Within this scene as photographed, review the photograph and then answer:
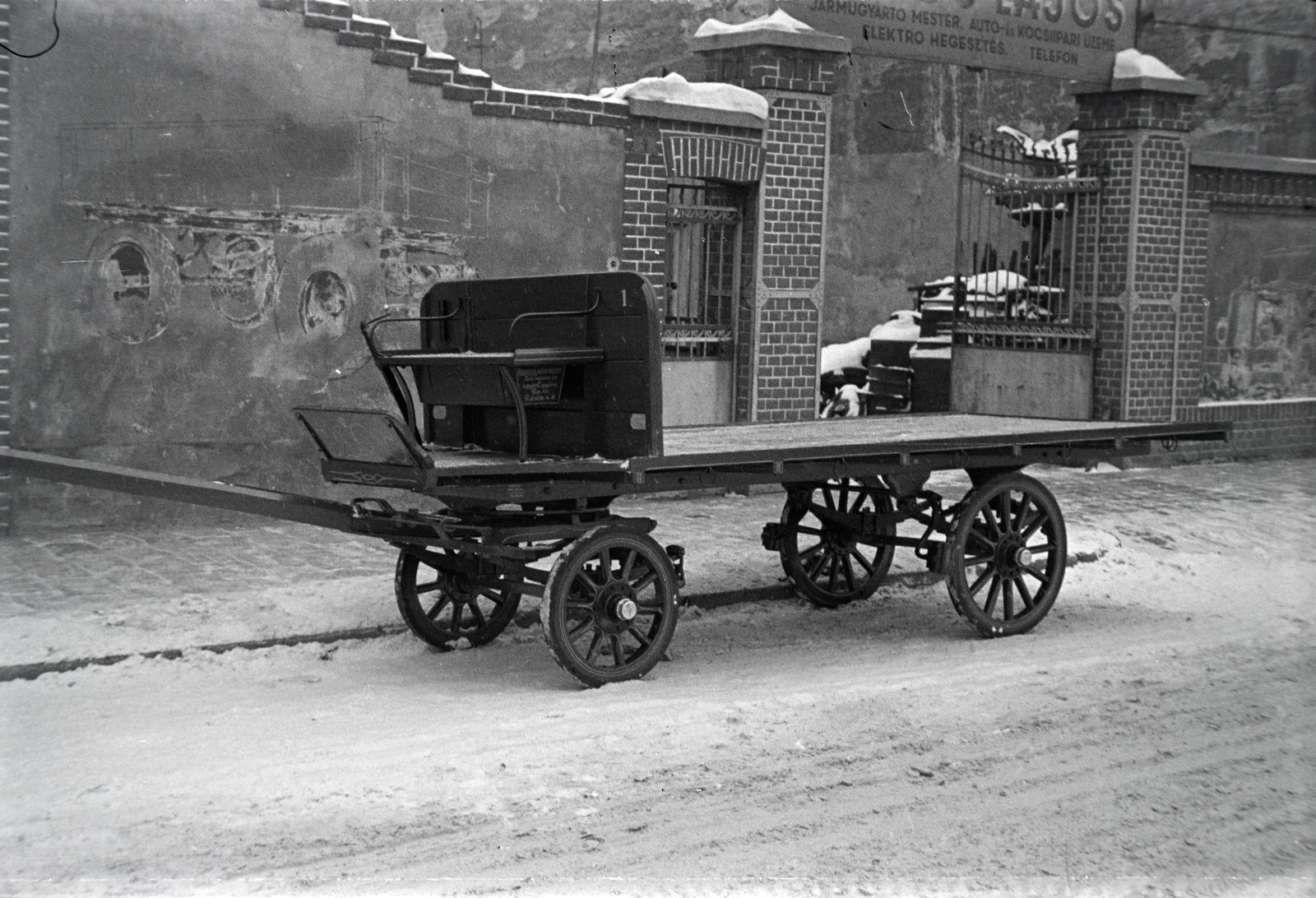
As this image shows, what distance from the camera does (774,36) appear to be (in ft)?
42.8

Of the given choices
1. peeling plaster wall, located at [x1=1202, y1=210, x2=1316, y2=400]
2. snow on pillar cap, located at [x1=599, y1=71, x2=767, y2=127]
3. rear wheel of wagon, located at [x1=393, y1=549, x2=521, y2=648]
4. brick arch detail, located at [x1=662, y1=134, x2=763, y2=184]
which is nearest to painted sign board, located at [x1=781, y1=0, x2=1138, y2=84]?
snow on pillar cap, located at [x1=599, y1=71, x2=767, y2=127]

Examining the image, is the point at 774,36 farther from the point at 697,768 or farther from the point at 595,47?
the point at 595,47

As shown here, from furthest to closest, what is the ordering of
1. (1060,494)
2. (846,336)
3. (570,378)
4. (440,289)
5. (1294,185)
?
1. (846,336)
2. (1294,185)
3. (1060,494)
4. (440,289)
5. (570,378)

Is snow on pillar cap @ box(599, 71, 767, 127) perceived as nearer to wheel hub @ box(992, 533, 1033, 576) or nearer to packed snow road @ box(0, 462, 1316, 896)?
packed snow road @ box(0, 462, 1316, 896)

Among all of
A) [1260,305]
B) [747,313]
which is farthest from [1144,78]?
[747,313]

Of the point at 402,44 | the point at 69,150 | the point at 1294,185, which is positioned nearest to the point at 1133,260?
the point at 1294,185

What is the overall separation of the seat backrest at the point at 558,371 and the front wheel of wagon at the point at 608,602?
46 cm

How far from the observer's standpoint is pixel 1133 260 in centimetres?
1577

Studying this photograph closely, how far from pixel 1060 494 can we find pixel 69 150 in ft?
29.0

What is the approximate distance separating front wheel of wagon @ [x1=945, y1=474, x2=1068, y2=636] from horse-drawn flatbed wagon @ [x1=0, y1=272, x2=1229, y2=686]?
0.01m

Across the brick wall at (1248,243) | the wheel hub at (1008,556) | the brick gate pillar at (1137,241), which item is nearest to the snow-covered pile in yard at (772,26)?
the brick gate pillar at (1137,241)

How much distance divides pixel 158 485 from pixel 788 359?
843 centimetres

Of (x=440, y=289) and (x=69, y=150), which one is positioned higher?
(x=69, y=150)

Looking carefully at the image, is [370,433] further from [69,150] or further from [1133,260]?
[1133,260]
